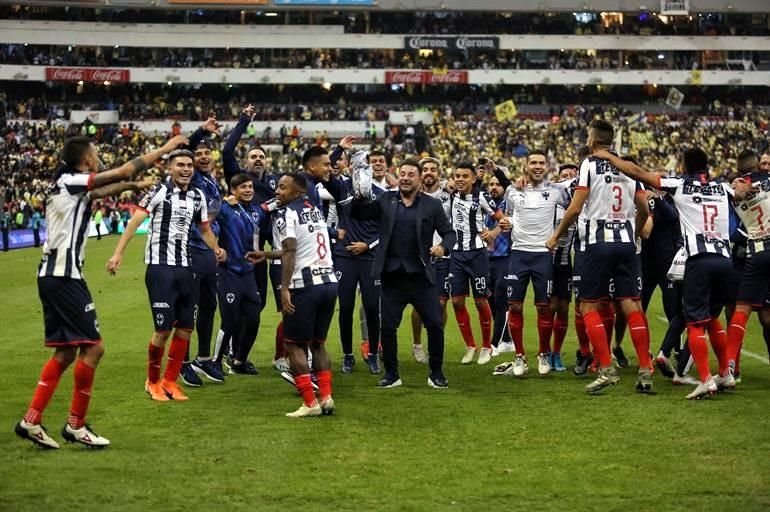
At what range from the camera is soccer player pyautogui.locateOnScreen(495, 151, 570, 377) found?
513 inches

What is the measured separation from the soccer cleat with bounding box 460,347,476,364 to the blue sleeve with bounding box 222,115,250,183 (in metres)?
3.63

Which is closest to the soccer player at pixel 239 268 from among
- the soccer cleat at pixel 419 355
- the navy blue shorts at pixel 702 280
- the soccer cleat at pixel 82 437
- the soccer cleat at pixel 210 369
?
the soccer cleat at pixel 210 369

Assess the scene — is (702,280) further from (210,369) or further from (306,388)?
(210,369)

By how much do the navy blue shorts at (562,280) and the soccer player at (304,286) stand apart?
149 inches

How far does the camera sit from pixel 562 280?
13477mm

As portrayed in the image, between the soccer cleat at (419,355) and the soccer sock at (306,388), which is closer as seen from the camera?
the soccer sock at (306,388)

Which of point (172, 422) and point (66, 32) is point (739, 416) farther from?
point (66, 32)

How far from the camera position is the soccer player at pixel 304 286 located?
33.9 ft

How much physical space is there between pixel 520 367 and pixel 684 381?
179cm

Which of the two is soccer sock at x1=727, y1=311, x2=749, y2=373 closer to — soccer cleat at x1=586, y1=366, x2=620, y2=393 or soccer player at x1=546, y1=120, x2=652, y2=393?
soccer player at x1=546, y1=120, x2=652, y2=393

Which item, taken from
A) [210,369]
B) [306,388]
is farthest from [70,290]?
[210,369]

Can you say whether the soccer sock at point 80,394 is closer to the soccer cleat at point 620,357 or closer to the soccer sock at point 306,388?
the soccer sock at point 306,388

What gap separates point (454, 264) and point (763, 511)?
25.5ft

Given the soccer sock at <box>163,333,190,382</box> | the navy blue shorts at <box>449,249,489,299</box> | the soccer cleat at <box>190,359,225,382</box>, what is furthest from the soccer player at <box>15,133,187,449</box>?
the navy blue shorts at <box>449,249,489,299</box>
